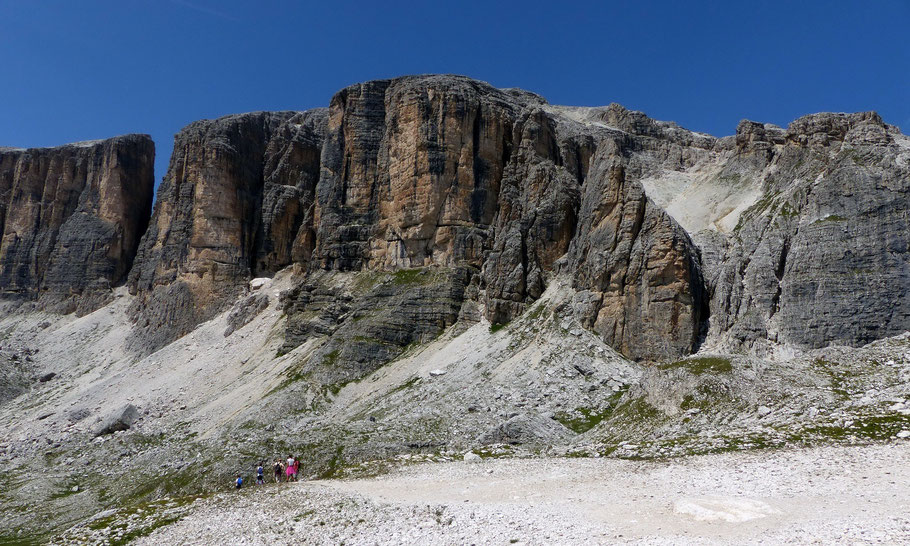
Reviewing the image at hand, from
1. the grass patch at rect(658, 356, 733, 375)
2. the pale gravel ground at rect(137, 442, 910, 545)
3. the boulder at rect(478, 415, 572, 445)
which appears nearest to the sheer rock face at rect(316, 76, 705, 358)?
the grass patch at rect(658, 356, 733, 375)

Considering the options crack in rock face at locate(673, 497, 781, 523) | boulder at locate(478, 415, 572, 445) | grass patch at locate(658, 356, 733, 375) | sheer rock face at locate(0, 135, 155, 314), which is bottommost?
boulder at locate(478, 415, 572, 445)

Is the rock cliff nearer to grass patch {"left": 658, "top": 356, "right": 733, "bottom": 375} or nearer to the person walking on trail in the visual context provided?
grass patch {"left": 658, "top": 356, "right": 733, "bottom": 375}

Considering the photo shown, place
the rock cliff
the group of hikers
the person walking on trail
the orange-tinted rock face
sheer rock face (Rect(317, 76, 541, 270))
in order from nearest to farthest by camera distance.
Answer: the group of hikers → the person walking on trail → the rock cliff → the orange-tinted rock face → sheer rock face (Rect(317, 76, 541, 270))

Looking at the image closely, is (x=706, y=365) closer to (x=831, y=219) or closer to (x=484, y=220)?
(x=831, y=219)

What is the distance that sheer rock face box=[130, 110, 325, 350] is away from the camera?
83.3 meters

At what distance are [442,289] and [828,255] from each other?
34.2 meters

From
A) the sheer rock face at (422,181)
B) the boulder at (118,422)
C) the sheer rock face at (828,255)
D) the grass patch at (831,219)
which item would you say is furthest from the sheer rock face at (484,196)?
the boulder at (118,422)

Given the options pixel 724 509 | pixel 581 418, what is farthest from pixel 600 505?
pixel 581 418

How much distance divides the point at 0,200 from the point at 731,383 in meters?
117

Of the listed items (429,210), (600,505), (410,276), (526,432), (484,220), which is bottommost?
(526,432)

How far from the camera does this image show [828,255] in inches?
1542

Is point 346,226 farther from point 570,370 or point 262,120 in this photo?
point 570,370

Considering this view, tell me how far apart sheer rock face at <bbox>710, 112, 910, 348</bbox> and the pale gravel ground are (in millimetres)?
15813

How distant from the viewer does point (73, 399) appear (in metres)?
67.4
